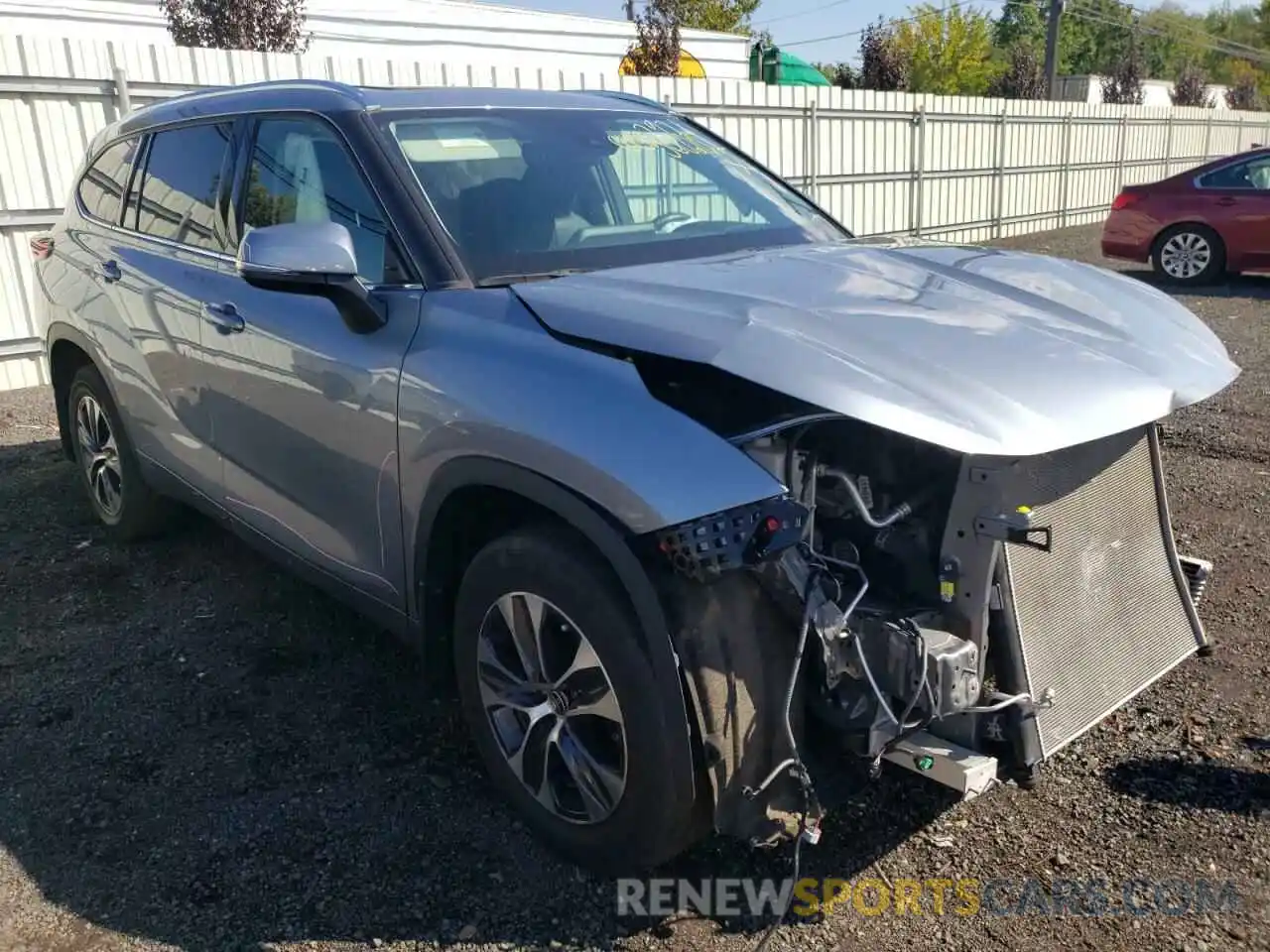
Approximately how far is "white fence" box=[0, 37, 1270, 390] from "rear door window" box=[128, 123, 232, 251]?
2724mm

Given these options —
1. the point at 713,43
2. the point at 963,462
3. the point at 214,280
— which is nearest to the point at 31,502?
the point at 214,280

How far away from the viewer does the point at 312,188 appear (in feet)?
11.4

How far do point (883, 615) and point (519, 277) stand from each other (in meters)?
1.39

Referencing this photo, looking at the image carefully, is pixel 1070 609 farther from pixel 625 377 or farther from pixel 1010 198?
pixel 1010 198

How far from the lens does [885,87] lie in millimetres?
25969

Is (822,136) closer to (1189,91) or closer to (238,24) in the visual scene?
(238,24)

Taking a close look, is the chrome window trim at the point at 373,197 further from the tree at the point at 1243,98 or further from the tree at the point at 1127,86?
the tree at the point at 1243,98

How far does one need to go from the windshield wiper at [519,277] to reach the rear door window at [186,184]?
1449 mm

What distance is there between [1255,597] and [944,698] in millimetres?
2593

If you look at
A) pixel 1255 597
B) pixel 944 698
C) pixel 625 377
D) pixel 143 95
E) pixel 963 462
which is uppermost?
pixel 143 95

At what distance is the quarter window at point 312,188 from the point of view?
10.5ft

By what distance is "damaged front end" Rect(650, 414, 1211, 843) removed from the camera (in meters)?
2.35

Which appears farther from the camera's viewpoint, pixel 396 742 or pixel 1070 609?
pixel 396 742

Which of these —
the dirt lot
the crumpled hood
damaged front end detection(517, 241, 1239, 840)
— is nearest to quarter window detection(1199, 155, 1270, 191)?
→ the dirt lot
